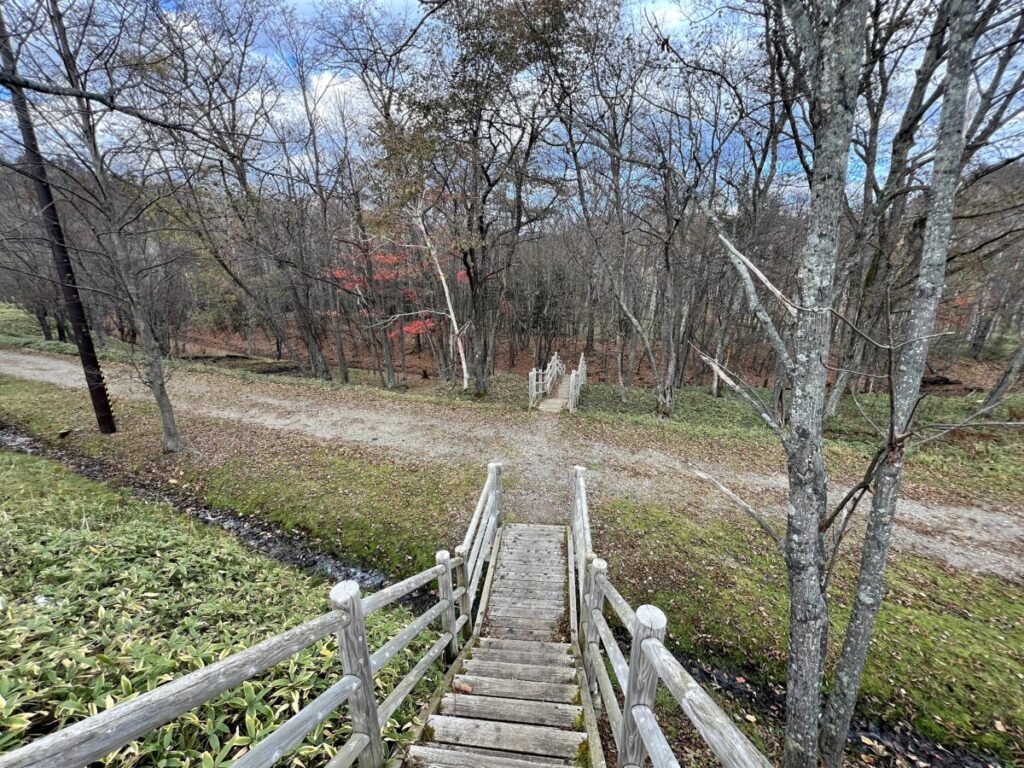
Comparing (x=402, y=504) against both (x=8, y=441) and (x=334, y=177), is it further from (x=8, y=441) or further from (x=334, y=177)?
(x=334, y=177)

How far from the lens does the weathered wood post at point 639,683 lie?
1877 mm

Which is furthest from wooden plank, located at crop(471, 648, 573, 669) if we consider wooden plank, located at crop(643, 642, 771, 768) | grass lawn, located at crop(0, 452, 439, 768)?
wooden plank, located at crop(643, 642, 771, 768)

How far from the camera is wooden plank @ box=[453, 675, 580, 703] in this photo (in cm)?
336

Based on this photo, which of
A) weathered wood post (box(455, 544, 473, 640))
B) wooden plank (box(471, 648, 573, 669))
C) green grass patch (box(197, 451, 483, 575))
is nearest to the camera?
wooden plank (box(471, 648, 573, 669))

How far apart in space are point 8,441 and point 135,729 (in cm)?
1349

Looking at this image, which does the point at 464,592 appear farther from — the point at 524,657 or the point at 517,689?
the point at 517,689

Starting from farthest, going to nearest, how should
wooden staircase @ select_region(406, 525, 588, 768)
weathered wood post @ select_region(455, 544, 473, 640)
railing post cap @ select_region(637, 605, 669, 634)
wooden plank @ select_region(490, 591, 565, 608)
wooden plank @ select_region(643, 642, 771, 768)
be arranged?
wooden plank @ select_region(490, 591, 565, 608), weathered wood post @ select_region(455, 544, 473, 640), wooden staircase @ select_region(406, 525, 588, 768), railing post cap @ select_region(637, 605, 669, 634), wooden plank @ select_region(643, 642, 771, 768)

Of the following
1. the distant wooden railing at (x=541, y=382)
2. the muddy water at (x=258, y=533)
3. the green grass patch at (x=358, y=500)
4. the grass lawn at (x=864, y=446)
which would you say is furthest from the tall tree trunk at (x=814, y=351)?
the distant wooden railing at (x=541, y=382)

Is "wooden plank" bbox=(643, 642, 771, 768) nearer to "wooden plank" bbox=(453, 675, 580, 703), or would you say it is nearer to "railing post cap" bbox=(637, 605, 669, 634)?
"railing post cap" bbox=(637, 605, 669, 634)

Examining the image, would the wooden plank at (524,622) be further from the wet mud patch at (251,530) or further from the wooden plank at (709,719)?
the wooden plank at (709,719)

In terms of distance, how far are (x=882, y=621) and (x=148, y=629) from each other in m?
8.19

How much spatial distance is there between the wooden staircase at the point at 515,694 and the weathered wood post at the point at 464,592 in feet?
0.76

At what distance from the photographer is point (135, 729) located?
1.23 m

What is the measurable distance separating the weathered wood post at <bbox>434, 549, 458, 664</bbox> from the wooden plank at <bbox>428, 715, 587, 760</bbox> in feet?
3.30
